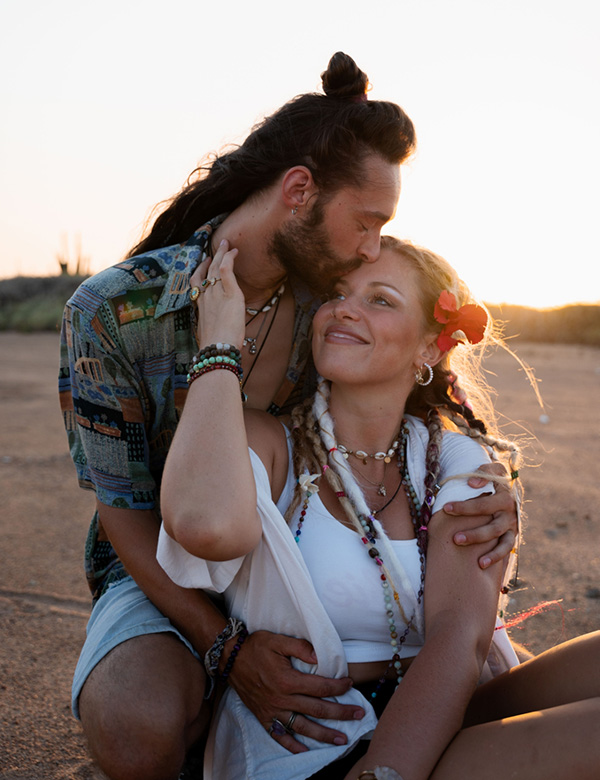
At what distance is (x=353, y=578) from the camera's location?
2.50 meters

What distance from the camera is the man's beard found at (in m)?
3.29

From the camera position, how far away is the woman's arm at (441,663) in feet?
6.96

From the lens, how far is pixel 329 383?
3084mm

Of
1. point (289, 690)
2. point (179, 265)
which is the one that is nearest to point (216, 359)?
point (179, 265)

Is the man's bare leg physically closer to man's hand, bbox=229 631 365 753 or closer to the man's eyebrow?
man's hand, bbox=229 631 365 753

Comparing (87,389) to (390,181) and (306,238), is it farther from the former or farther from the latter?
(390,181)

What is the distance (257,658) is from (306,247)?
177 centimetres

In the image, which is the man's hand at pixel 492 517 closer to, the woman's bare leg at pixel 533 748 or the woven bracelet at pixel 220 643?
the woman's bare leg at pixel 533 748

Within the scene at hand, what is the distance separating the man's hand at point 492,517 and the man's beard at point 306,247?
44.6 inches

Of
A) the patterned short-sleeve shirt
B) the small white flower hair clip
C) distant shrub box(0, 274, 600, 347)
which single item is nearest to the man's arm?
the patterned short-sleeve shirt

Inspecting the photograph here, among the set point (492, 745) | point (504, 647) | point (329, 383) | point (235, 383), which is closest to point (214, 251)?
point (329, 383)

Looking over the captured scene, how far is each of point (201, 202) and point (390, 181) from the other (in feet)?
2.95

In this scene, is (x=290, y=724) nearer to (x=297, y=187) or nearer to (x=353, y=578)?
(x=353, y=578)

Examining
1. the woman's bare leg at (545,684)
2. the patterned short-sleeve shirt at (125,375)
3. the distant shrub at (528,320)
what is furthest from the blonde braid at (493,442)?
the distant shrub at (528,320)
